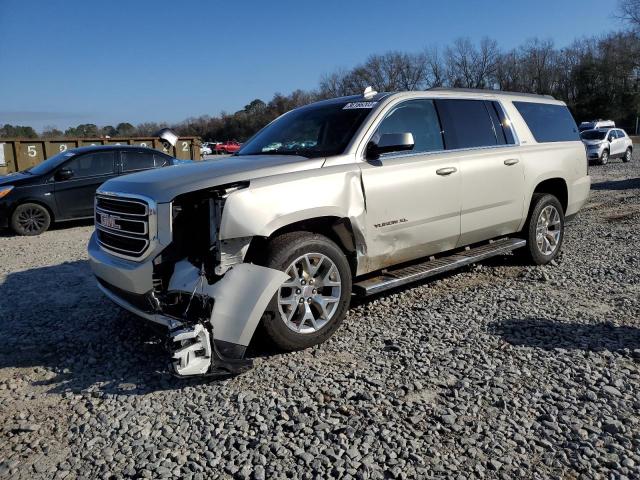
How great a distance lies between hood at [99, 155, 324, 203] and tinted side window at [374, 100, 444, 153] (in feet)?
3.14

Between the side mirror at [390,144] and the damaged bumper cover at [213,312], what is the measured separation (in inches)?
56.5

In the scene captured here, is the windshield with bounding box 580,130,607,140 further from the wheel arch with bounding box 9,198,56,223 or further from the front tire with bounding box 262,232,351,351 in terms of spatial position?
the front tire with bounding box 262,232,351,351

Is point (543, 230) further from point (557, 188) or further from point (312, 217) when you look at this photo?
point (312, 217)

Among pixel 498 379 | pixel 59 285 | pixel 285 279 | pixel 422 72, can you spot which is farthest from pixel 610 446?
pixel 422 72

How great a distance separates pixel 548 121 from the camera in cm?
623

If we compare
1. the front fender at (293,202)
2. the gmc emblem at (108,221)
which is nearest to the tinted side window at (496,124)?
the front fender at (293,202)

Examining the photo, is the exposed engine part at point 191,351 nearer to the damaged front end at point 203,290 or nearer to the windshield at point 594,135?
the damaged front end at point 203,290

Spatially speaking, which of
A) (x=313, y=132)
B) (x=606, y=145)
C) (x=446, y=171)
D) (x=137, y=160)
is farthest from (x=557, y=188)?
(x=606, y=145)

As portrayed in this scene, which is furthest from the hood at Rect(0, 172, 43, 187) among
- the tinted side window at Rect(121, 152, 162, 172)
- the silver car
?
the silver car

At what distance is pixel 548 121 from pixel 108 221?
526 cm

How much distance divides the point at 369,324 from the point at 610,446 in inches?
83.6

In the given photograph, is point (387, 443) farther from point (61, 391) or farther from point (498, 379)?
point (61, 391)

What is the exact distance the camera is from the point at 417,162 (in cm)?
453

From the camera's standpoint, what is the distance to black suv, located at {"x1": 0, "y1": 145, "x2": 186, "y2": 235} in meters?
9.23
